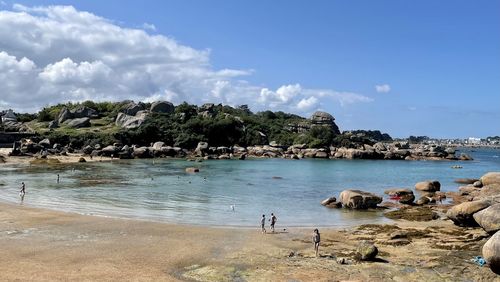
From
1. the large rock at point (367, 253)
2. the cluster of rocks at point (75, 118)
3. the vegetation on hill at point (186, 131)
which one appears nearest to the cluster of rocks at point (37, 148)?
the vegetation on hill at point (186, 131)

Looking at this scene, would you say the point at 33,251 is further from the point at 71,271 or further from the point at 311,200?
the point at 311,200

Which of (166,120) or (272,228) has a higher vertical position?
(166,120)

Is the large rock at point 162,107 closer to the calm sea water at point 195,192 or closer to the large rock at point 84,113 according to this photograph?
the large rock at point 84,113

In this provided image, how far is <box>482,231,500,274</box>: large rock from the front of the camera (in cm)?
1975

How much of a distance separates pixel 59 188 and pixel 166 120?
8449 centimetres

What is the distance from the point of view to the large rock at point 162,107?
145 m

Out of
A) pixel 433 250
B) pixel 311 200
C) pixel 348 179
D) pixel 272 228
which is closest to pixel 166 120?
pixel 348 179

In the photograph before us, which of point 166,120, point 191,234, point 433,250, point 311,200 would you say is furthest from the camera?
point 166,120

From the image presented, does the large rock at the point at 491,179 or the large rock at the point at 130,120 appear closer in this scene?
the large rock at the point at 491,179

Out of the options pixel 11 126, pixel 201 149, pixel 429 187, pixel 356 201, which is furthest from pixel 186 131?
pixel 356 201

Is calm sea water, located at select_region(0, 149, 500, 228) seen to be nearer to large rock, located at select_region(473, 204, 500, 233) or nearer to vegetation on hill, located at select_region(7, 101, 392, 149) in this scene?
large rock, located at select_region(473, 204, 500, 233)

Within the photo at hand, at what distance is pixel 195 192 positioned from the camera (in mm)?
52375

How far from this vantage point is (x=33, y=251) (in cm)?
2342

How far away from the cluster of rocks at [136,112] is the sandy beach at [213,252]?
96.6 m
